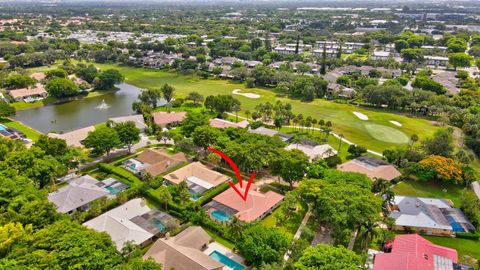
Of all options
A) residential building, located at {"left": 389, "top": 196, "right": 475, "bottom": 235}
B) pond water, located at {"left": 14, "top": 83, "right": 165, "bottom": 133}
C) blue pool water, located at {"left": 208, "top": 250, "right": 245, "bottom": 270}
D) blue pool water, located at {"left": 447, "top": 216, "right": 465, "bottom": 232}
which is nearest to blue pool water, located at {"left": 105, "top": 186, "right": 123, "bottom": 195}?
blue pool water, located at {"left": 208, "top": 250, "right": 245, "bottom": 270}

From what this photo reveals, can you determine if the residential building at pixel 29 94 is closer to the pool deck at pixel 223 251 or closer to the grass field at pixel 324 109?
the grass field at pixel 324 109

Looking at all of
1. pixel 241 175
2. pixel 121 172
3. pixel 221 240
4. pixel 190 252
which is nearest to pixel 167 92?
pixel 121 172

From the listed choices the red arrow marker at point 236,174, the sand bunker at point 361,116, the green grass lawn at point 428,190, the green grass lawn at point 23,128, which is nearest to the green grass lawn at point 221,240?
the red arrow marker at point 236,174

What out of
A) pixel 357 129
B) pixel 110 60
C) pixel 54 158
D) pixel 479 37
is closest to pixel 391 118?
pixel 357 129

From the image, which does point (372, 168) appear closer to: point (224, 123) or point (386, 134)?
point (386, 134)

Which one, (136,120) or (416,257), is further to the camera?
(136,120)

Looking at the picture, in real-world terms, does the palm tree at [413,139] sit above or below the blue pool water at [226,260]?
above

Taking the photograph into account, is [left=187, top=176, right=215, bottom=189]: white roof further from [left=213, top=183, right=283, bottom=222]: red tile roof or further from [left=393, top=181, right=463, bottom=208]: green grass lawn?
[left=393, top=181, right=463, bottom=208]: green grass lawn
